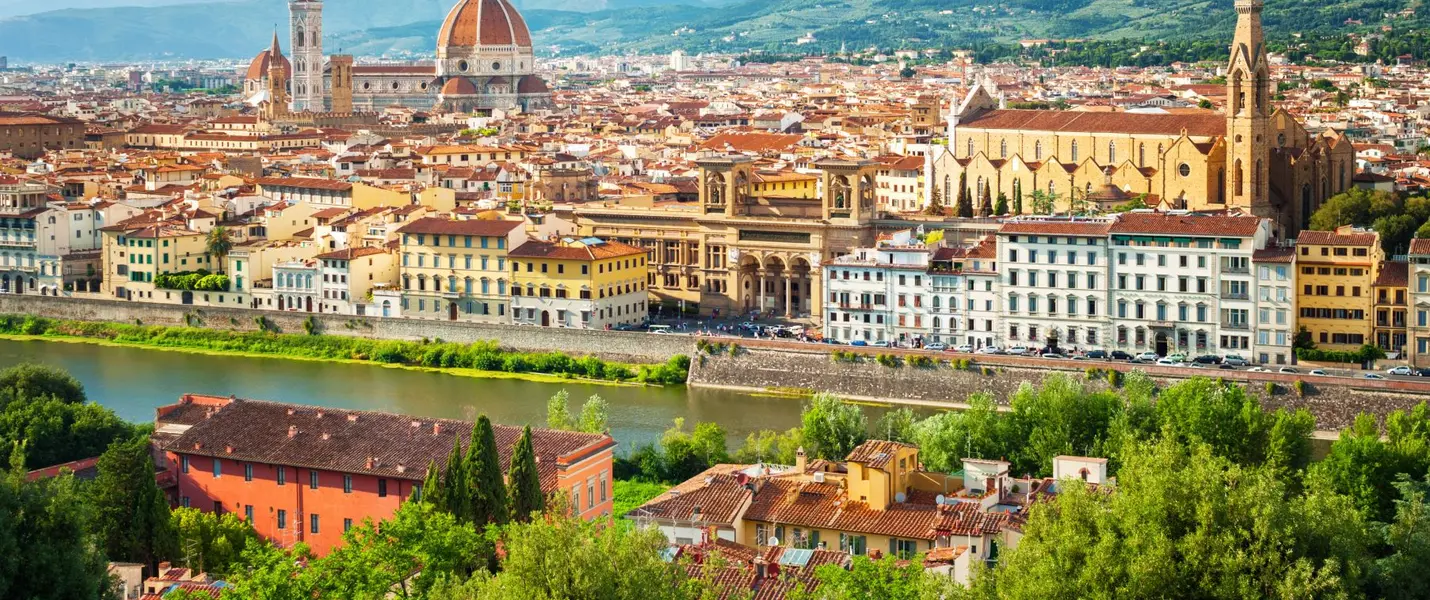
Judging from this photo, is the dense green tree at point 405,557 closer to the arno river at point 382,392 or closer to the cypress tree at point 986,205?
the arno river at point 382,392

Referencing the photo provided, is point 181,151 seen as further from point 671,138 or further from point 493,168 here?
point 493,168

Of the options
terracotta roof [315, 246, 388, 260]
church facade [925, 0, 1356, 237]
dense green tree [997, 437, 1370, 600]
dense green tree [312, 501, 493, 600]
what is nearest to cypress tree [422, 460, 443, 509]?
dense green tree [312, 501, 493, 600]

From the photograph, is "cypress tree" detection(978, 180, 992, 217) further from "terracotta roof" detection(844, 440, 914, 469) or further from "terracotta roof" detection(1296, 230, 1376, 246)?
"terracotta roof" detection(844, 440, 914, 469)

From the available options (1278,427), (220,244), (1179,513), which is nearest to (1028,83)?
(220,244)

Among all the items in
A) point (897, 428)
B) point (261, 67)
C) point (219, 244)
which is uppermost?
point (261, 67)

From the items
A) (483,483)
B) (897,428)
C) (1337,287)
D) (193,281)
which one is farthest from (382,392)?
(483,483)

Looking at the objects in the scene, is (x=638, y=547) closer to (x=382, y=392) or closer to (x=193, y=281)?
(x=382, y=392)

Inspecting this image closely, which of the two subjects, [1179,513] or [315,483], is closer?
[1179,513]
